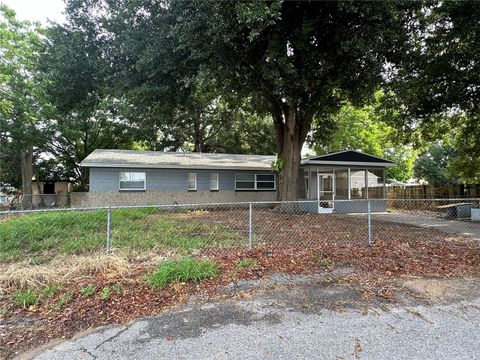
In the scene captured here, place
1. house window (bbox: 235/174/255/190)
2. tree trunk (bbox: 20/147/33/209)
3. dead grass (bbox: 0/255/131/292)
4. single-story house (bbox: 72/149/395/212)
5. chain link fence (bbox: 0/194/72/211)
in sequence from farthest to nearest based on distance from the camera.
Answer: tree trunk (bbox: 20/147/33/209) < chain link fence (bbox: 0/194/72/211) < house window (bbox: 235/174/255/190) < single-story house (bbox: 72/149/395/212) < dead grass (bbox: 0/255/131/292)

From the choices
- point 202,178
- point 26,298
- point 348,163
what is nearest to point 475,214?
point 348,163

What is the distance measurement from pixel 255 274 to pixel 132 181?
13.5 metres

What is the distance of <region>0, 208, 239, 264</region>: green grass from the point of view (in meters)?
6.66

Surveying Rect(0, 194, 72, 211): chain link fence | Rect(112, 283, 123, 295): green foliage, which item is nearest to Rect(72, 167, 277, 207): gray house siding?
Rect(0, 194, 72, 211): chain link fence

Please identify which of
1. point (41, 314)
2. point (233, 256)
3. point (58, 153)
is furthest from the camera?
point (58, 153)

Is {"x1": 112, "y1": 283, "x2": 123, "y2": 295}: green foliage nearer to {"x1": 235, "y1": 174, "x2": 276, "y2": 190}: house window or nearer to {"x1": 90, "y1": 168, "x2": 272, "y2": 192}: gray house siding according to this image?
{"x1": 90, "y1": 168, "x2": 272, "y2": 192}: gray house siding

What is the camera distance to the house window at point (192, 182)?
60.5ft

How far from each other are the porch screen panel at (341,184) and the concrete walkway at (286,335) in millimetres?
14554

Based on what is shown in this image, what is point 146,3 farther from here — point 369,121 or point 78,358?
point 369,121

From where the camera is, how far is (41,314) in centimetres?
386

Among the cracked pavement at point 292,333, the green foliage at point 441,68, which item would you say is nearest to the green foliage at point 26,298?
the cracked pavement at point 292,333

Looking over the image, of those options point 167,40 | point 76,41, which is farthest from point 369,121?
point 76,41

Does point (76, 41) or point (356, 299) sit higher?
point (76, 41)

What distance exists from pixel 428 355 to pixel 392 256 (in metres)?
3.37
